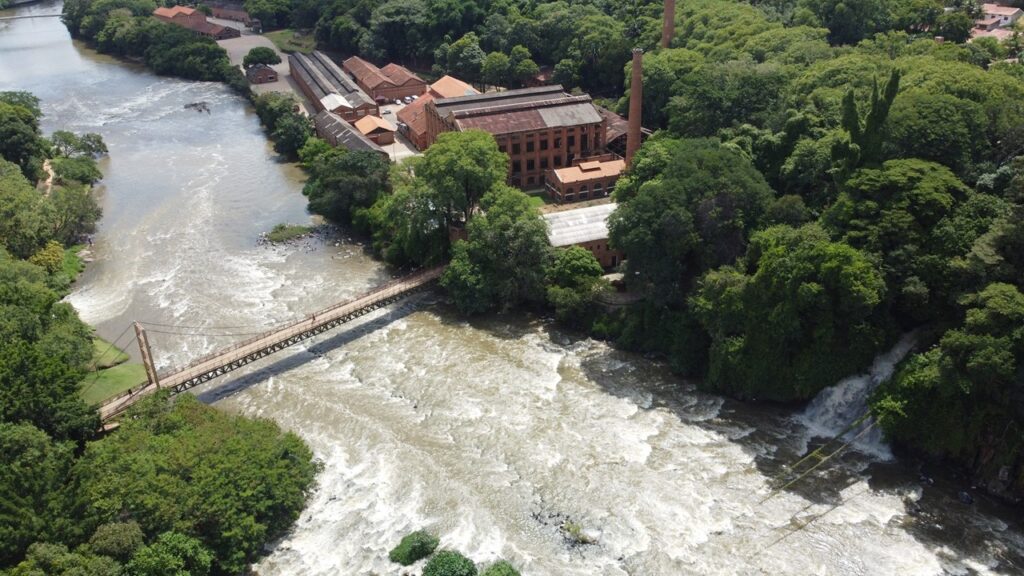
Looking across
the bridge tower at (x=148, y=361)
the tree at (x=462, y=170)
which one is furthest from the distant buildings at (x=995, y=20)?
the bridge tower at (x=148, y=361)

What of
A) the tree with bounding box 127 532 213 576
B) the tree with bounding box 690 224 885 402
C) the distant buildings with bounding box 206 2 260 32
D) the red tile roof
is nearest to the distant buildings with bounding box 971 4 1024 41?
the tree with bounding box 690 224 885 402

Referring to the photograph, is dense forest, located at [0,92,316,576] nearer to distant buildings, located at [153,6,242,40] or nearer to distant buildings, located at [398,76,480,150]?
distant buildings, located at [398,76,480,150]

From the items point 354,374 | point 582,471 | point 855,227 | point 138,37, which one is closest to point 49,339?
point 354,374

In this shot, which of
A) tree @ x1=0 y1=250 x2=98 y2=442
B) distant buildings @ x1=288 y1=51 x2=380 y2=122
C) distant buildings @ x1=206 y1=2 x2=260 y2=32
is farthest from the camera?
distant buildings @ x1=206 y1=2 x2=260 y2=32

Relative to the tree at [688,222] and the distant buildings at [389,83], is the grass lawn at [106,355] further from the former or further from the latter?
the distant buildings at [389,83]

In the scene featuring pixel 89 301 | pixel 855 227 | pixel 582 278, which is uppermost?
pixel 855 227

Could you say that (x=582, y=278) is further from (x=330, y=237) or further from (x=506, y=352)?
(x=330, y=237)
